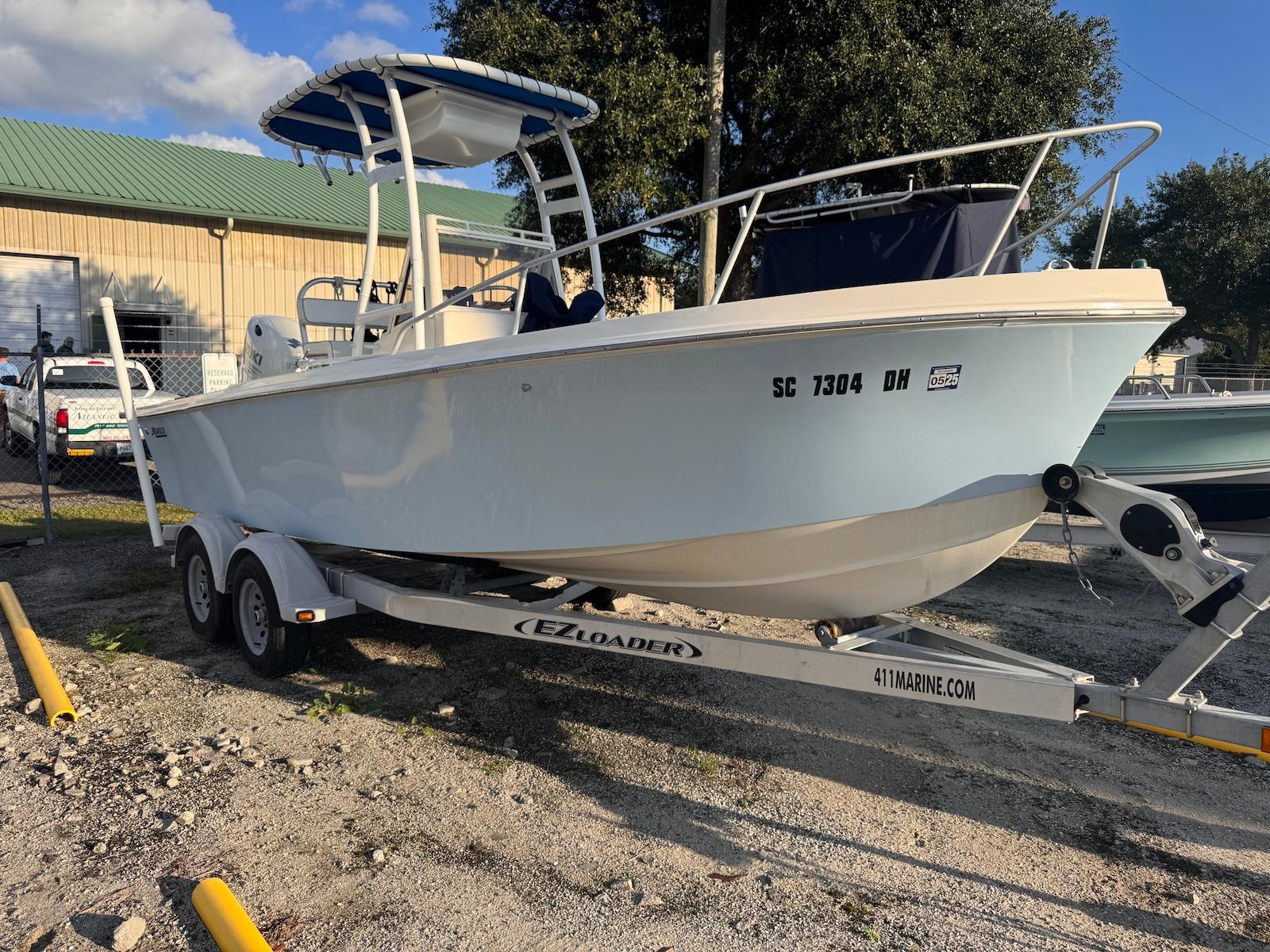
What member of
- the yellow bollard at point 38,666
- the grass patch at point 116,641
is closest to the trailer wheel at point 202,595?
the grass patch at point 116,641

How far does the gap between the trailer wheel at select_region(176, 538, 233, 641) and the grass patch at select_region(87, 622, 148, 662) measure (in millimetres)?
290

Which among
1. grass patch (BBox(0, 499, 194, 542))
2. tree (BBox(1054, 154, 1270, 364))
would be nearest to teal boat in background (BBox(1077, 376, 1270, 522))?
grass patch (BBox(0, 499, 194, 542))

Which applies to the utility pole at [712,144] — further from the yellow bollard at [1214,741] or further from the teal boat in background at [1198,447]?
the yellow bollard at [1214,741]

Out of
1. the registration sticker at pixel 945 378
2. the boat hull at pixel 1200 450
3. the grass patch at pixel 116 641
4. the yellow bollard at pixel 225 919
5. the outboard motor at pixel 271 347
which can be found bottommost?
the grass patch at pixel 116 641

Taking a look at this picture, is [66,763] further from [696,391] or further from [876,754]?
[876,754]

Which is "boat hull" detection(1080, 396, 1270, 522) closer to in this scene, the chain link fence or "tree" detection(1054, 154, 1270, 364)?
the chain link fence

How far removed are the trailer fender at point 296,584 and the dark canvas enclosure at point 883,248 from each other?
2952 millimetres

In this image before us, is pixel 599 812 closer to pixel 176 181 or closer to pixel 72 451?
pixel 72 451

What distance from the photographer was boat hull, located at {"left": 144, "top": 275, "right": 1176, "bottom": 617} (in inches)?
118

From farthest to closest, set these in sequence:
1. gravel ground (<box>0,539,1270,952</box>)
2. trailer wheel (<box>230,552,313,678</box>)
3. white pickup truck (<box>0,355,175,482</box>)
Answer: white pickup truck (<box>0,355,175,482</box>), trailer wheel (<box>230,552,313,678</box>), gravel ground (<box>0,539,1270,952</box>)

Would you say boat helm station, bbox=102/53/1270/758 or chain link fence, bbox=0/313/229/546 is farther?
chain link fence, bbox=0/313/229/546

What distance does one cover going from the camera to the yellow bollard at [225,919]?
7.67ft

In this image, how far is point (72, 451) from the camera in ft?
35.2

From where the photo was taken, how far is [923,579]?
337 centimetres
